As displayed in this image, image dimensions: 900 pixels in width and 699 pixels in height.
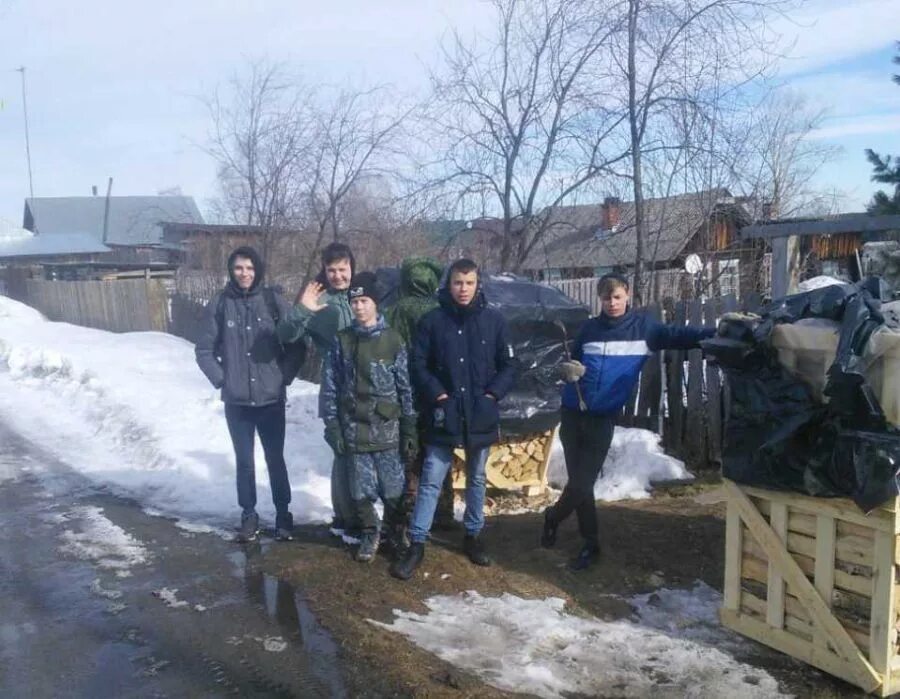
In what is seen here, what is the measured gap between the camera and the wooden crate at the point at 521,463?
6574mm

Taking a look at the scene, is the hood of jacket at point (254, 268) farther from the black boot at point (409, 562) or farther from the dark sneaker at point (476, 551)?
the dark sneaker at point (476, 551)

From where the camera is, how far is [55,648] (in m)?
4.05

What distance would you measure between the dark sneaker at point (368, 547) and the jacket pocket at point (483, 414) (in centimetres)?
95

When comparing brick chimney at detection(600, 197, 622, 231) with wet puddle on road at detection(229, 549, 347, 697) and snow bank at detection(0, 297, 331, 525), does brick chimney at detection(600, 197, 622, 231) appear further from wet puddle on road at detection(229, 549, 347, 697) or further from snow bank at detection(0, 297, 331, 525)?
wet puddle on road at detection(229, 549, 347, 697)

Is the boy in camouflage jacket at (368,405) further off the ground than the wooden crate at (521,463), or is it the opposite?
the boy in camouflage jacket at (368,405)

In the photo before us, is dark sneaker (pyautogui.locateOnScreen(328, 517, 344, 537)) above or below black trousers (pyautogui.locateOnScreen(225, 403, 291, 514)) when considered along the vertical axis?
below

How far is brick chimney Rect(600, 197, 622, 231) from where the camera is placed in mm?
9625

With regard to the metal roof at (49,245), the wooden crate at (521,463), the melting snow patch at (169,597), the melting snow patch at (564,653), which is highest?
the metal roof at (49,245)

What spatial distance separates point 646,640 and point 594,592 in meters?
0.66

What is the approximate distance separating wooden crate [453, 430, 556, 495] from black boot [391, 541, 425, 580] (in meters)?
1.60

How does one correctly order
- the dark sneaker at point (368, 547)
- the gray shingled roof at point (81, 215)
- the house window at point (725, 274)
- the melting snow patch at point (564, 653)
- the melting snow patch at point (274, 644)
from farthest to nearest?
the gray shingled roof at point (81, 215) → the house window at point (725, 274) → the dark sneaker at point (368, 547) → the melting snow patch at point (274, 644) → the melting snow patch at point (564, 653)

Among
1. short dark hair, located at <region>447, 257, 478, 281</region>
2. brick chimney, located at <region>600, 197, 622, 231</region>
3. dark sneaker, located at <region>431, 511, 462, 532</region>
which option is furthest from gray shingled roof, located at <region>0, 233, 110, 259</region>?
short dark hair, located at <region>447, 257, 478, 281</region>

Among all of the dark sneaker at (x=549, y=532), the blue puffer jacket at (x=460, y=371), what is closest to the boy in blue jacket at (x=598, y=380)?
Result: the dark sneaker at (x=549, y=532)

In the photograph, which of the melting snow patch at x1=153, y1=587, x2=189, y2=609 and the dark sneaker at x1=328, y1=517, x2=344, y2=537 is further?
the dark sneaker at x1=328, y1=517, x2=344, y2=537
